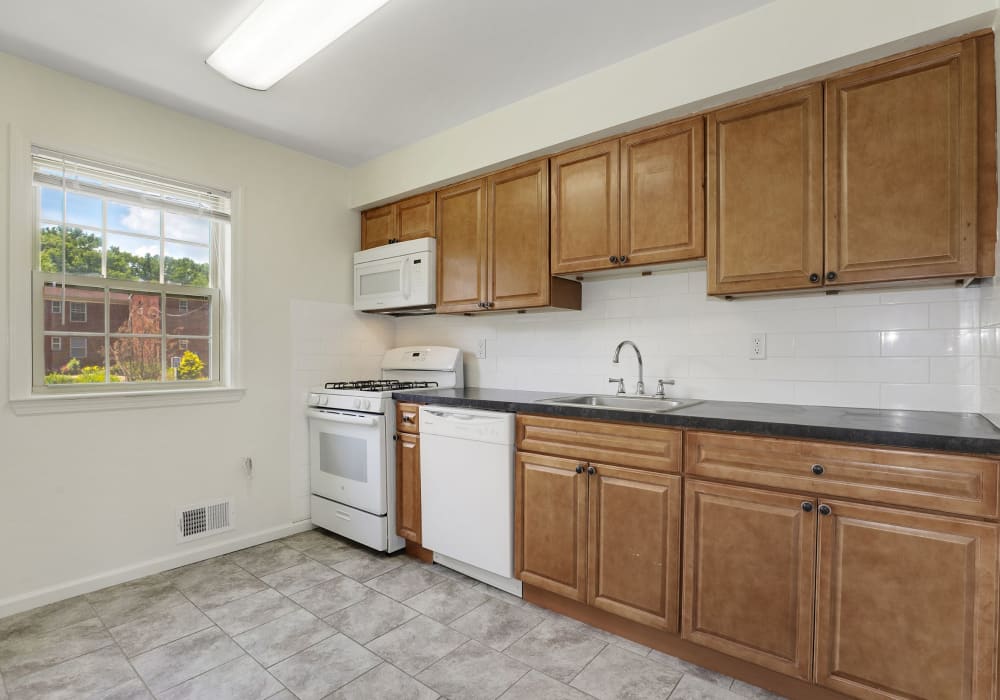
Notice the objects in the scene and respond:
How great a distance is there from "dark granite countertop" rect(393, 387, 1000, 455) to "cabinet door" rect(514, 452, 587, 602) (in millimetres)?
262

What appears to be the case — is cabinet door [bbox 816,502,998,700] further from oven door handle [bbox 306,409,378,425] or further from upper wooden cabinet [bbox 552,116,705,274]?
oven door handle [bbox 306,409,378,425]

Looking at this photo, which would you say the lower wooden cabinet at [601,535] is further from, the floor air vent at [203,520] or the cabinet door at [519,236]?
the floor air vent at [203,520]

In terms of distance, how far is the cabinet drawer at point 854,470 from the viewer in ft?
4.66

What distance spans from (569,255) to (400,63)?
3.90 feet

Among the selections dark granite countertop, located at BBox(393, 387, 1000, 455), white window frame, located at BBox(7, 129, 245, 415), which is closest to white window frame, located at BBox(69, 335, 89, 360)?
white window frame, located at BBox(7, 129, 245, 415)

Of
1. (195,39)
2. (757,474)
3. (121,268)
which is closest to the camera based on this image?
(757,474)

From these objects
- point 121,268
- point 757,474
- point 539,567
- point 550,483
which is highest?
point 121,268

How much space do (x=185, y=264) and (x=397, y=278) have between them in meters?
1.22

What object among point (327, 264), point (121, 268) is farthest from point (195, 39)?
point (327, 264)

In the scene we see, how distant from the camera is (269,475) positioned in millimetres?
3225

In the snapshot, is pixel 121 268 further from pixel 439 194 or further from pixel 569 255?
pixel 569 255

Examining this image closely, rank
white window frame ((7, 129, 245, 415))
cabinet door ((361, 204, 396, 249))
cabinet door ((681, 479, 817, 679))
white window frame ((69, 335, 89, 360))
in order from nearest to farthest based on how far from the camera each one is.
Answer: cabinet door ((681, 479, 817, 679))
white window frame ((7, 129, 245, 415))
white window frame ((69, 335, 89, 360))
cabinet door ((361, 204, 396, 249))

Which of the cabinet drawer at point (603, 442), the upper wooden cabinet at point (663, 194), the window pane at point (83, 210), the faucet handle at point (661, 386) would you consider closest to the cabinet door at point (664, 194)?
the upper wooden cabinet at point (663, 194)

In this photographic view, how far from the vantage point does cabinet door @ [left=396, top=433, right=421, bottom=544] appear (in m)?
2.86
